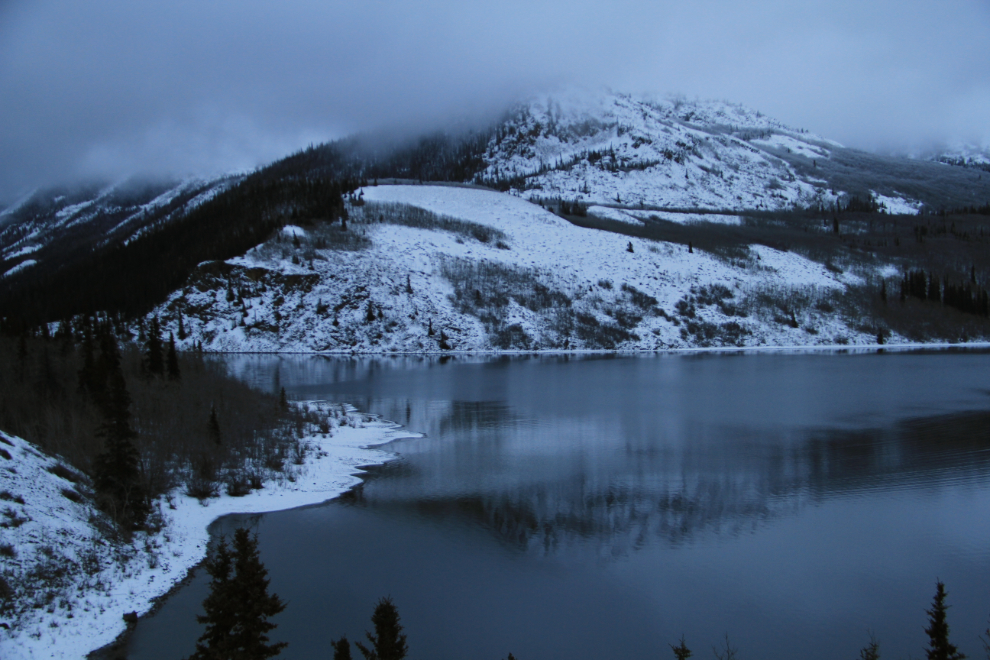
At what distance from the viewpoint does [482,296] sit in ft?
309

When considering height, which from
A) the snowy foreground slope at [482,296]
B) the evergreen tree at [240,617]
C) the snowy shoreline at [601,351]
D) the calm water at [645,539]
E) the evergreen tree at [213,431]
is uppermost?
the snowy foreground slope at [482,296]

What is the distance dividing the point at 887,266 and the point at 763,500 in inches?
4983

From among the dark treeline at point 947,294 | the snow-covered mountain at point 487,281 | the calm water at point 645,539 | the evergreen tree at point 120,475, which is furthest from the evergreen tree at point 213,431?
the dark treeline at point 947,294

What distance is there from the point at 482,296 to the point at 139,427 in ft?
232

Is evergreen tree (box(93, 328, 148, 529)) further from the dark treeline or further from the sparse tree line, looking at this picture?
the dark treeline

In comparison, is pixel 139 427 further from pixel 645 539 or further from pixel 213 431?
pixel 645 539

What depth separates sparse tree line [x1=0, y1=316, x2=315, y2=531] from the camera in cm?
1650

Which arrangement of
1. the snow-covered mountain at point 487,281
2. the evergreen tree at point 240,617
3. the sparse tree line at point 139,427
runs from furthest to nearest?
the snow-covered mountain at point 487,281 < the sparse tree line at point 139,427 < the evergreen tree at point 240,617

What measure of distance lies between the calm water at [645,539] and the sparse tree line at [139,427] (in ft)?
10.8

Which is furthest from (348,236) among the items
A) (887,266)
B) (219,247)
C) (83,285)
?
(887,266)

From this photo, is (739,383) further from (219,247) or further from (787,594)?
(219,247)

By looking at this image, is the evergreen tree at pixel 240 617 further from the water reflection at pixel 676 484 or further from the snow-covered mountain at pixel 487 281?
the snow-covered mountain at pixel 487 281

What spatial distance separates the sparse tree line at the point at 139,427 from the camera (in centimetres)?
1650

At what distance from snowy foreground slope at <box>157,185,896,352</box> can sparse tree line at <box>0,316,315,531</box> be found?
171 ft
